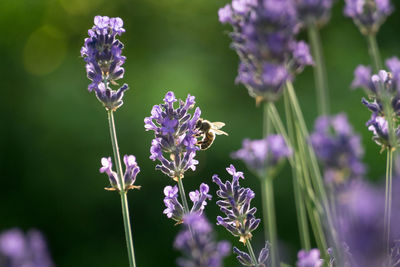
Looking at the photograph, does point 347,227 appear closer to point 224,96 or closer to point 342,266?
point 342,266

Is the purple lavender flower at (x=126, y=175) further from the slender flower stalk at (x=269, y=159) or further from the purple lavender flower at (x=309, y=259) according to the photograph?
the purple lavender flower at (x=309, y=259)

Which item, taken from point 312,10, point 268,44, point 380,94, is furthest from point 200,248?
point 380,94

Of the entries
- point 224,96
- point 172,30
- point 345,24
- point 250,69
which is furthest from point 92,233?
point 250,69

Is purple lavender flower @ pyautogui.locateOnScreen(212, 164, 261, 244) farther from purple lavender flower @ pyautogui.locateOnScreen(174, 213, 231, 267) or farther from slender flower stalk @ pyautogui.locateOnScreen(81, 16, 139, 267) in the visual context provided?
purple lavender flower @ pyautogui.locateOnScreen(174, 213, 231, 267)

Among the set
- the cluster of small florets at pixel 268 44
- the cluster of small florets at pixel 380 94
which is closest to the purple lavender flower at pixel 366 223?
the cluster of small florets at pixel 268 44

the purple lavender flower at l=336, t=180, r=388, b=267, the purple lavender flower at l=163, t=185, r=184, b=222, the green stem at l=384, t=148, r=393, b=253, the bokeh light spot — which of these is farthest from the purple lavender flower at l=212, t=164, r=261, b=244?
the bokeh light spot

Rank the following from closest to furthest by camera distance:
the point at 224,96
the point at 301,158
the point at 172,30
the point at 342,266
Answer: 1. the point at 342,266
2. the point at 301,158
3. the point at 224,96
4. the point at 172,30
